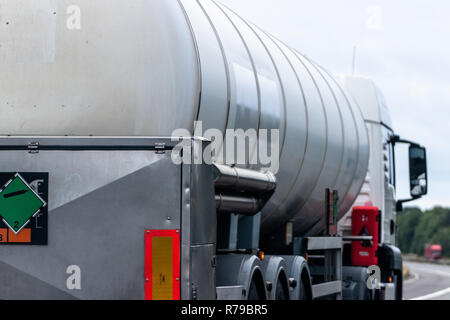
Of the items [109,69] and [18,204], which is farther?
[109,69]

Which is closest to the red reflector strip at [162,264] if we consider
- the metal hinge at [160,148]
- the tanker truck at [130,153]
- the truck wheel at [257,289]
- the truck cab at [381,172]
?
the tanker truck at [130,153]

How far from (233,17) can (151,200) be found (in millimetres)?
3265

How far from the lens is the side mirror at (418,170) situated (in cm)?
1508

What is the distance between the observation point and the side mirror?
49.5ft

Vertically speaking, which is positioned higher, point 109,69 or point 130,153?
point 109,69

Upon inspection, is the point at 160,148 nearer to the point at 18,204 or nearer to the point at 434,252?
the point at 18,204

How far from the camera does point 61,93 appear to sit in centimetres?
695

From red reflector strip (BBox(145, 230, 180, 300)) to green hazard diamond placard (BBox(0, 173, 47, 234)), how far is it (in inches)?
31.9

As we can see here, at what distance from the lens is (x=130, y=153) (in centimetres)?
643

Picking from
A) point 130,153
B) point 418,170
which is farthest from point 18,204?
point 418,170

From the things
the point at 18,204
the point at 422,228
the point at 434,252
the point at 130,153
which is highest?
the point at 422,228

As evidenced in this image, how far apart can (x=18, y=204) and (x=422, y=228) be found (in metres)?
97.9

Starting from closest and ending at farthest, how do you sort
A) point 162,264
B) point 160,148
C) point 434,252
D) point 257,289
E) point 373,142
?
point 162,264 → point 160,148 → point 257,289 → point 373,142 → point 434,252

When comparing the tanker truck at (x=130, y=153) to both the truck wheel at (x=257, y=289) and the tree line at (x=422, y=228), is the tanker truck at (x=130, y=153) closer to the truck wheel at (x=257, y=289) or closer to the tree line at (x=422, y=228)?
the truck wheel at (x=257, y=289)
